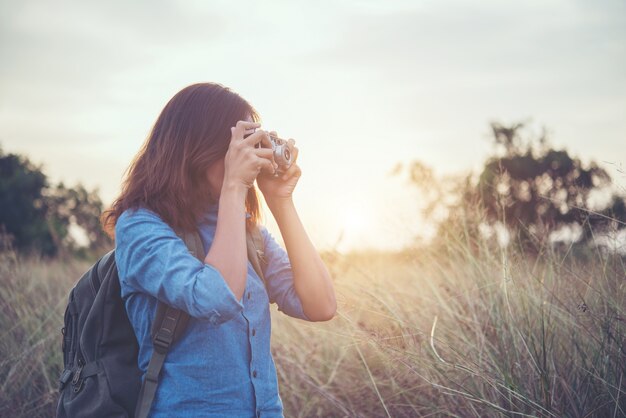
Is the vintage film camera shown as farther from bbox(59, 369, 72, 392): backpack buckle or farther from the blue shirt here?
bbox(59, 369, 72, 392): backpack buckle

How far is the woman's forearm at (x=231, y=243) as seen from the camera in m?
1.34

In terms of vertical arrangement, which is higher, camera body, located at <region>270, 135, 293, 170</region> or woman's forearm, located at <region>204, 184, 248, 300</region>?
camera body, located at <region>270, 135, 293, 170</region>

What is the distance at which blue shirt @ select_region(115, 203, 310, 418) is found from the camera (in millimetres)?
1268

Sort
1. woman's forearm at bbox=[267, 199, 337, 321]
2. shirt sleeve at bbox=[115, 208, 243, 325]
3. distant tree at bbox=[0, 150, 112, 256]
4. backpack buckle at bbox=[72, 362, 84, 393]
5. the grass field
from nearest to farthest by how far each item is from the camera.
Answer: shirt sleeve at bbox=[115, 208, 243, 325], backpack buckle at bbox=[72, 362, 84, 393], woman's forearm at bbox=[267, 199, 337, 321], the grass field, distant tree at bbox=[0, 150, 112, 256]

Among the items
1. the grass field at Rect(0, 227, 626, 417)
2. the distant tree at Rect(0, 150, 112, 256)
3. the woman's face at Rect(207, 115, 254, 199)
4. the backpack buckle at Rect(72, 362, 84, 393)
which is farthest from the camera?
the distant tree at Rect(0, 150, 112, 256)

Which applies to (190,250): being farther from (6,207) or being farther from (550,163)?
(6,207)

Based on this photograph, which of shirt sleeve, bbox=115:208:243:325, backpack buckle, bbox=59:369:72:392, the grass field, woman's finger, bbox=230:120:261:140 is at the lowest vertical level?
the grass field

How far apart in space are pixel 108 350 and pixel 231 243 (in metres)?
0.48

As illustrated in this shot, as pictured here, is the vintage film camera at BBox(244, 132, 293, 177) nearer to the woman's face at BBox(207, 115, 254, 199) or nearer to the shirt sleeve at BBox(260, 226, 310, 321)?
the woman's face at BBox(207, 115, 254, 199)

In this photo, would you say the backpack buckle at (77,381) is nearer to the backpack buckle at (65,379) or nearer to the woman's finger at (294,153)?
the backpack buckle at (65,379)

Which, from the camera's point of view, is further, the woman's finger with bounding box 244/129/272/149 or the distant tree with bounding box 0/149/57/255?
the distant tree with bounding box 0/149/57/255

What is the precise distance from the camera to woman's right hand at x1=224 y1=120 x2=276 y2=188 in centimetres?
145

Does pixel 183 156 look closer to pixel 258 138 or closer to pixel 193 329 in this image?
pixel 258 138

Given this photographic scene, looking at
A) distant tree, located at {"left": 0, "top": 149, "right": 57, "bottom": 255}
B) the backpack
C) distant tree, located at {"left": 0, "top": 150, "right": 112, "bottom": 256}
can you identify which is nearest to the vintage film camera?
the backpack
